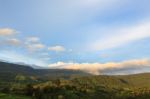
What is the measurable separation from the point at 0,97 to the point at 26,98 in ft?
54.0

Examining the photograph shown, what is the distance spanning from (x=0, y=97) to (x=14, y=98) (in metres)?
8.90

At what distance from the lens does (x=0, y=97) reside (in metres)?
192

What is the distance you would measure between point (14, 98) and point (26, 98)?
7.60m

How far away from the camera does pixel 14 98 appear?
641 ft

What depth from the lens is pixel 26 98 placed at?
649ft
